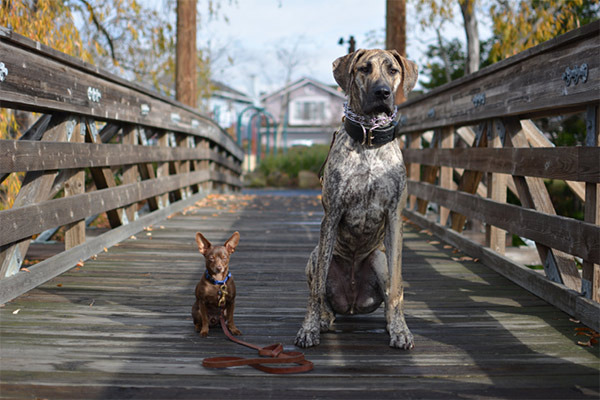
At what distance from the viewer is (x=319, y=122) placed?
46906mm

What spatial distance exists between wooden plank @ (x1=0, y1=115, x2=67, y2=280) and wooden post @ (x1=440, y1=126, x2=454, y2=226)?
13.9 ft

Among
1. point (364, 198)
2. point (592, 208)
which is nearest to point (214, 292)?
point (364, 198)

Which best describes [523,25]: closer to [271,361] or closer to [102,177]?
[102,177]

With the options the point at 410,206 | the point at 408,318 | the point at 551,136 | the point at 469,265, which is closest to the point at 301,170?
the point at 551,136

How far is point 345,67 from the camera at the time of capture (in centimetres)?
354

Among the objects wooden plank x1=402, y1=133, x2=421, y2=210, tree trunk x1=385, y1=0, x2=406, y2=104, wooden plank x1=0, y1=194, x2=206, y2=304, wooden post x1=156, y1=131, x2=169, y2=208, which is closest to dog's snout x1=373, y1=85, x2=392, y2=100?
wooden plank x1=0, y1=194, x2=206, y2=304

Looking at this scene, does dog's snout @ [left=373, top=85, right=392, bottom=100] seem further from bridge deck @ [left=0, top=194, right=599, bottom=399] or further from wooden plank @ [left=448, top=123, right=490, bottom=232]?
wooden plank @ [left=448, top=123, right=490, bottom=232]

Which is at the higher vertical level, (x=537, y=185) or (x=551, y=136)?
(x=551, y=136)

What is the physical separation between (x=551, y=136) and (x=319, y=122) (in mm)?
32364

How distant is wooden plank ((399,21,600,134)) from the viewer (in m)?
3.47

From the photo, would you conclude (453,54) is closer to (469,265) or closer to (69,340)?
(469,265)

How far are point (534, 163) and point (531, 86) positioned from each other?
570 mm

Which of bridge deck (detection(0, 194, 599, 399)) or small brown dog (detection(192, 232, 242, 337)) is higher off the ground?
small brown dog (detection(192, 232, 242, 337))

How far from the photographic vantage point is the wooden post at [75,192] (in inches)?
195
